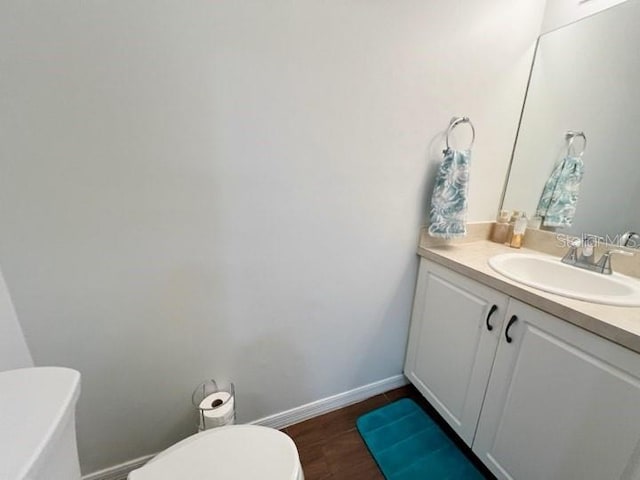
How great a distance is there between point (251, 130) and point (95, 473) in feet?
4.94

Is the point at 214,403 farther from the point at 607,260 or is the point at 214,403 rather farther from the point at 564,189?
the point at 564,189

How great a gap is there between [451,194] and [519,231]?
0.53 metres

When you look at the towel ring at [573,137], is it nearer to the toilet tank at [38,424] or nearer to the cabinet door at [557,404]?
the cabinet door at [557,404]

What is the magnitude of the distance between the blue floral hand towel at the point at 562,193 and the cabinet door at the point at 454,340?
2.17ft

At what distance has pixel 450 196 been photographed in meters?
1.27

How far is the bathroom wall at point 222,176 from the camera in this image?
799 millimetres

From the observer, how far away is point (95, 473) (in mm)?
1072

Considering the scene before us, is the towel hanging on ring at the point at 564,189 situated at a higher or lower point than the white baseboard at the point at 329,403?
higher

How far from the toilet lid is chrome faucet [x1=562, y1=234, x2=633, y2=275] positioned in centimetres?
142

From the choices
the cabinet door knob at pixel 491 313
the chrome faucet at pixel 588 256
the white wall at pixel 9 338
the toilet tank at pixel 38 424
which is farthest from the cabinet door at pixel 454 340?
the white wall at pixel 9 338

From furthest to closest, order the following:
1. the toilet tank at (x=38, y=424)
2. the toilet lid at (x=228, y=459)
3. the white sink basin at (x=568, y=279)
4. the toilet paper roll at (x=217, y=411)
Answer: the toilet paper roll at (x=217, y=411), the white sink basin at (x=568, y=279), the toilet lid at (x=228, y=459), the toilet tank at (x=38, y=424)

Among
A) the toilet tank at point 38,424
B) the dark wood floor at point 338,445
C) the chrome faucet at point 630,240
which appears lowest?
the dark wood floor at point 338,445

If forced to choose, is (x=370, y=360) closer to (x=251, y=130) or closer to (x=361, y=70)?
(x=251, y=130)

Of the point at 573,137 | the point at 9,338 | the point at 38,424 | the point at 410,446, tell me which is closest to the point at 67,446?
the point at 38,424
